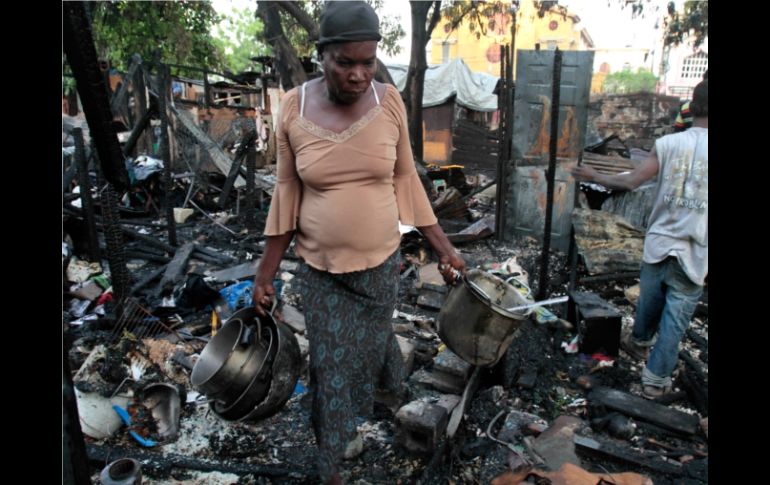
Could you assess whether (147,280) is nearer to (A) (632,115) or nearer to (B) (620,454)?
(B) (620,454)

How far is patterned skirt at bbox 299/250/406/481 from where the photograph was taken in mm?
2293

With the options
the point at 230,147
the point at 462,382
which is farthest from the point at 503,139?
the point at 230,147

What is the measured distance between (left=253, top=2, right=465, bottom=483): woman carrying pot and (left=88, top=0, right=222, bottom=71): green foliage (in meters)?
13.6

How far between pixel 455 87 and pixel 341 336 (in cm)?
1682

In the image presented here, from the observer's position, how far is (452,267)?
2.71 meters

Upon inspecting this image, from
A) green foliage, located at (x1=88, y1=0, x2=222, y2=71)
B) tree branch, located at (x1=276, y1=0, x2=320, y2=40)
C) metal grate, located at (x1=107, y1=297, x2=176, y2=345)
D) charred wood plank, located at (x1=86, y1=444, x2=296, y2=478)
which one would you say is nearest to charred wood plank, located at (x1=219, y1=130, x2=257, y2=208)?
tree branch, located at (x1=276, y1=0, x2=320, y2=40)

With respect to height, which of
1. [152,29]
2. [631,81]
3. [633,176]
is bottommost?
[633,176]

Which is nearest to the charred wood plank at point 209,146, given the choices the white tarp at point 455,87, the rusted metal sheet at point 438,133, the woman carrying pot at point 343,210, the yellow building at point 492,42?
the woman carrying pot at point 343,210

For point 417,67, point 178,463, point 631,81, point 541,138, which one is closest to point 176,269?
point 178,463

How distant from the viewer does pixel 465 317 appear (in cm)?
267
